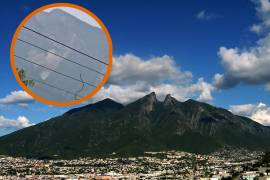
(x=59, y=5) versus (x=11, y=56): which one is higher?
(x=59, y=5)

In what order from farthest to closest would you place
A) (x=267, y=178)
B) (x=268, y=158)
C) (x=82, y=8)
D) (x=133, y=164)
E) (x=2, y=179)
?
(x=133, y=164)
(x=2, y=179)
(x=268, y=158)
(x=267, y=178)
(x=82, y=8)

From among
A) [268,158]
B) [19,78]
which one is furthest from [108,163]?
[19,78]

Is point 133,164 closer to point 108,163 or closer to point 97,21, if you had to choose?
point 108,163

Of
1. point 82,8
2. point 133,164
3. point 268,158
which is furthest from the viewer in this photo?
point 133,164

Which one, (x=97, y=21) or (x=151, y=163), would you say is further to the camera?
(x=151, y=163)

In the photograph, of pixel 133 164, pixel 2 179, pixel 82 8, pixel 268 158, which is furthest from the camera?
pixel 133 164

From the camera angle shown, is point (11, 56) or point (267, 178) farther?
point (267, 178)

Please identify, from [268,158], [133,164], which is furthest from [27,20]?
[133,164]

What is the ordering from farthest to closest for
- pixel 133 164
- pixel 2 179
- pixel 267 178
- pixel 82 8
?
pixel 133 164
pixel 2 179
pixel 267 178
pixel 82 8

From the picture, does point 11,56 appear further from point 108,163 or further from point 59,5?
point 108,163
